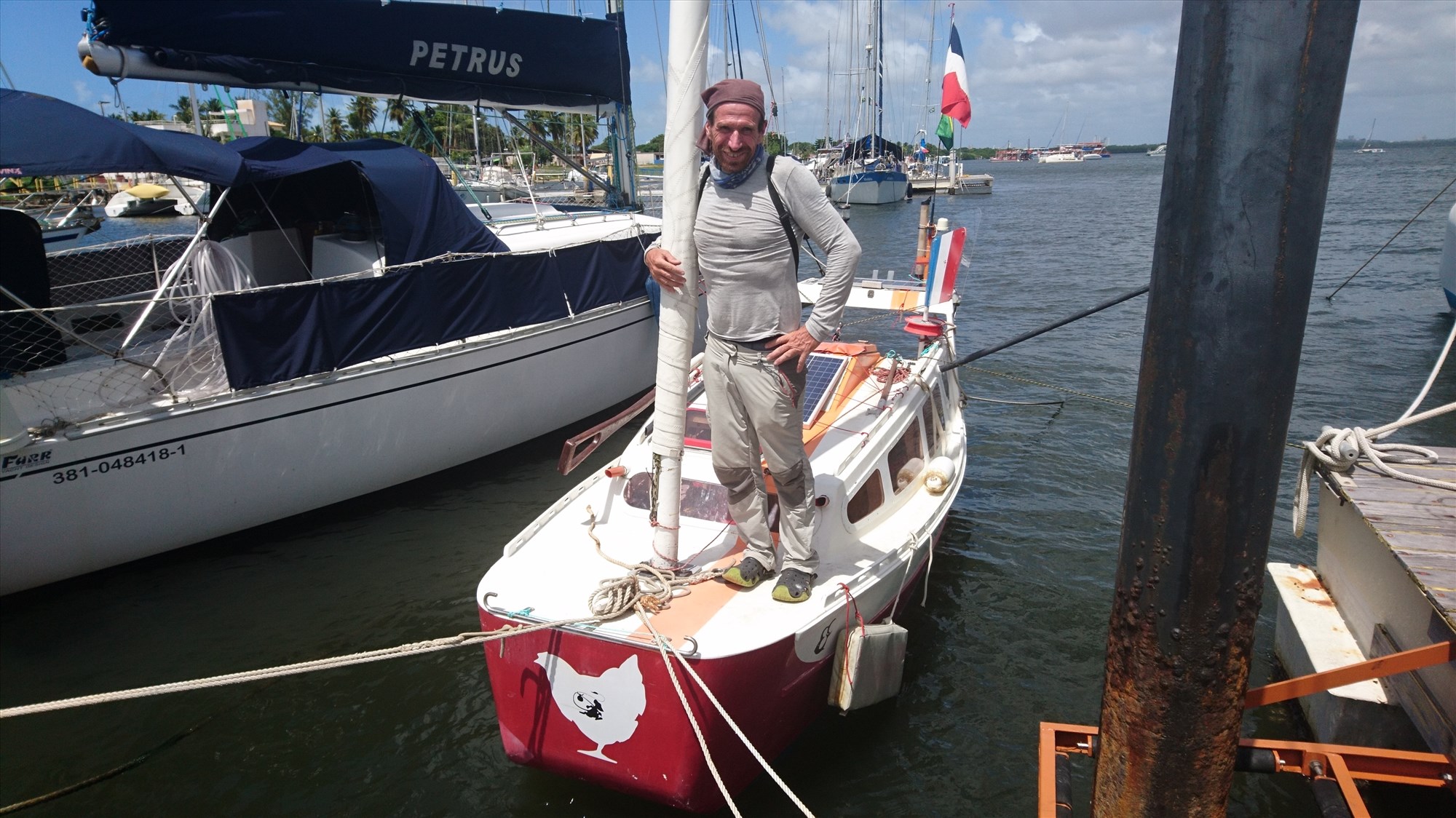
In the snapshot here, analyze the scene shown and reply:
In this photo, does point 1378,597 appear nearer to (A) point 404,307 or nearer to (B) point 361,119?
(A) point 404,307

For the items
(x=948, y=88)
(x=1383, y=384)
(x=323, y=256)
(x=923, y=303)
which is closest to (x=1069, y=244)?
(x=1383, y=384)

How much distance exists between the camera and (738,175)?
14.1ft

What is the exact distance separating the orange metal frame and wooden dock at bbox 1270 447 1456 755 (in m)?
0.17

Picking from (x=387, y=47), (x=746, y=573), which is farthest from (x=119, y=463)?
(x=746, y=573)

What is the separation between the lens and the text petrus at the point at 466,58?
11.0m

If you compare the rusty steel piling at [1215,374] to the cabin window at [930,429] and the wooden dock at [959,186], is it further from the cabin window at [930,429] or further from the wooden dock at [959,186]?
the wooden dock at [959,186]

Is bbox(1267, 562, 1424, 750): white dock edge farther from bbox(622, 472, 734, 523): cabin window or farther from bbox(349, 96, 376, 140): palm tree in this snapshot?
bbox(349, 96, 376, 140): palm tree

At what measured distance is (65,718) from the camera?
6180 mm

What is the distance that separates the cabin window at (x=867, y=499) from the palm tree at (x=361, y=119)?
40789 mm

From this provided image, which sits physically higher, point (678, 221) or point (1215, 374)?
point (678, 221)

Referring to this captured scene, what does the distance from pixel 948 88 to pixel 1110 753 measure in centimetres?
890

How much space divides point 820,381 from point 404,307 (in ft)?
16.0

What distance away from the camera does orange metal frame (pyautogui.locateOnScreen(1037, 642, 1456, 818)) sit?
Result: 3.79m

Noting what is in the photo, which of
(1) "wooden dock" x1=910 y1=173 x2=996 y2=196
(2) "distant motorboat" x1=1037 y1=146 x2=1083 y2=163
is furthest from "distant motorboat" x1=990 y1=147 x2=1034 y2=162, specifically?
(1) "wooden dock" x1=910 y1=173 x2=996 y2=196
